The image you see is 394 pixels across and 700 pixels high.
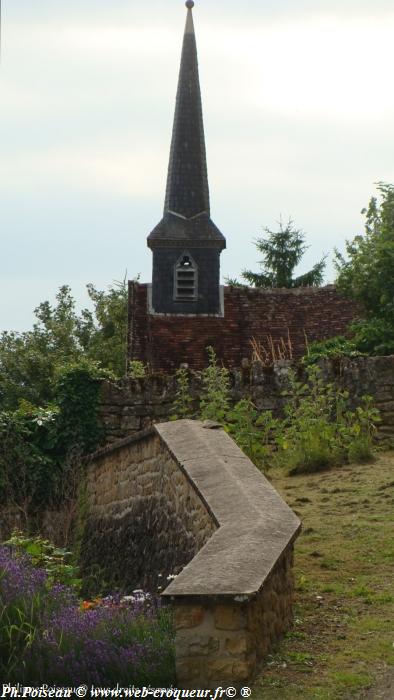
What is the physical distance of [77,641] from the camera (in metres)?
6.60

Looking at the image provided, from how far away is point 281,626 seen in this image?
7.11 metres

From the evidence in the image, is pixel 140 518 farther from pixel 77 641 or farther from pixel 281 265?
pixel 281 265

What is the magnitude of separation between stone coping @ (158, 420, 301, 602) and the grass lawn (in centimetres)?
56

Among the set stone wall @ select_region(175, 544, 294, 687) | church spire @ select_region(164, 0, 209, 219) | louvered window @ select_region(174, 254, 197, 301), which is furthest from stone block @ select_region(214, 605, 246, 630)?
church spire @ select_region(164, 0, 209, 219)

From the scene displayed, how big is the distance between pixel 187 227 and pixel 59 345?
5.99m

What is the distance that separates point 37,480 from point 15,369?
20630 mm

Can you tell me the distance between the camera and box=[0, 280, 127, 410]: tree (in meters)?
34.0

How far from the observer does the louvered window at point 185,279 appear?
30.9 metres

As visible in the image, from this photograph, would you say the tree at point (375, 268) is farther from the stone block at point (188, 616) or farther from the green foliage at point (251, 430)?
the stone block at point (188, 616)

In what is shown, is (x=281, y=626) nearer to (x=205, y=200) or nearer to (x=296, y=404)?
(x=296, y=404)

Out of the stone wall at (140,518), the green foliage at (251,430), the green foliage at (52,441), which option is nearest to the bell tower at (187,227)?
the green foliage at (52,441)

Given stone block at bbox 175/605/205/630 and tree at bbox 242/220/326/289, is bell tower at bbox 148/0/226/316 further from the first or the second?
stone block at bbox 175/605/205/630

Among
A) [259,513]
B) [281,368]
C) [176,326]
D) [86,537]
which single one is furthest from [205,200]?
[259,513]

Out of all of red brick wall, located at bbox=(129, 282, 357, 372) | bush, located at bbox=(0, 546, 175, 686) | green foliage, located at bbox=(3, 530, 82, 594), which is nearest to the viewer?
bush, located at bbox=(0, 546, 175, 686)
